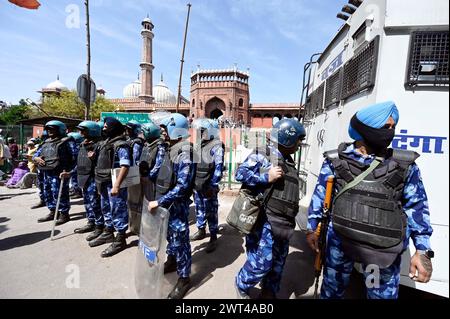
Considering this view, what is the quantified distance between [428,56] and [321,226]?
1.71 meters

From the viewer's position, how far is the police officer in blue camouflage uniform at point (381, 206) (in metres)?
1.43

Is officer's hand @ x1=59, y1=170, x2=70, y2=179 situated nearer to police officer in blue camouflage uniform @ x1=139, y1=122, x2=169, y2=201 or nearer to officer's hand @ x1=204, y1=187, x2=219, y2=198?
police officer in blue camouflage uniform @ x1=139, y1=122, x2=169, y2=201

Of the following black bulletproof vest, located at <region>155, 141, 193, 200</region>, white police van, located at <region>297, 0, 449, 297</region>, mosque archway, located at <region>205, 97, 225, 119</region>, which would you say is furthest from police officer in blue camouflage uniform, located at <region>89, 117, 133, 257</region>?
mosque archway, located at <region>205, 97, 225, 119</region>

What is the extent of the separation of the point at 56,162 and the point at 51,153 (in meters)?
0.20

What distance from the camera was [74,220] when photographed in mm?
4328

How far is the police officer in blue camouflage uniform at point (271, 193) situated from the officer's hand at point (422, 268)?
85 centimetres

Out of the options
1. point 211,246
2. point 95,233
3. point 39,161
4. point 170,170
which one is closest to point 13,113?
point 39,161

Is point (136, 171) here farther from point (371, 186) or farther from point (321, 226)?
point (371, 186)

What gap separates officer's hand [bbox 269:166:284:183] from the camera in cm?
174

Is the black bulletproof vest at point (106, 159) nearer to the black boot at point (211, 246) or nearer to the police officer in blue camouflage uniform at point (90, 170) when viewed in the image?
the police officer in blue camouflage uniform at point (90, 170)

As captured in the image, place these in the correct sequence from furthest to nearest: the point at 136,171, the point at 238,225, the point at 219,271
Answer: the point at 136,171, the point at 219,271, the point at 238,225

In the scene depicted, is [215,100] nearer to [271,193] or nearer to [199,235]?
[199,235]
